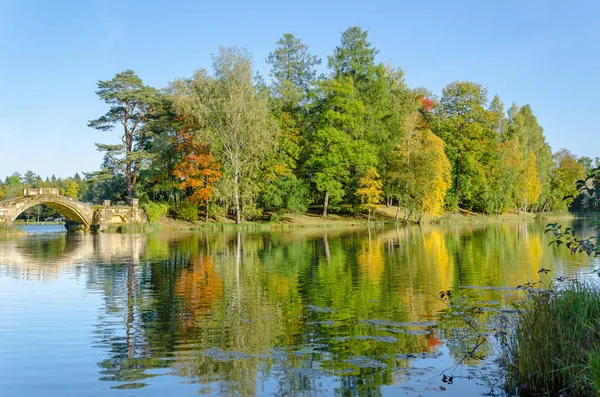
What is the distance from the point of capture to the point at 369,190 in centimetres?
6644

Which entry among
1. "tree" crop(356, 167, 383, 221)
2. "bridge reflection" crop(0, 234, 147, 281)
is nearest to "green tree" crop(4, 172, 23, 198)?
"tree" crop(356, 167, 383, 221)

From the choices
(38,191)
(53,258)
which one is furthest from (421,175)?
(53,258)

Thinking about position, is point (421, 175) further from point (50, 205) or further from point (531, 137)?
point (531, 137)

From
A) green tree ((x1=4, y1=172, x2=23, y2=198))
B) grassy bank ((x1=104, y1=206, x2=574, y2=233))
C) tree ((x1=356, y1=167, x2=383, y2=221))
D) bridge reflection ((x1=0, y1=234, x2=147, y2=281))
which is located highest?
green tree ((x1=4, y1=172, x2=23, y2=198))

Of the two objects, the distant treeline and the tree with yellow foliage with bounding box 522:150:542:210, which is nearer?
the distant treeline

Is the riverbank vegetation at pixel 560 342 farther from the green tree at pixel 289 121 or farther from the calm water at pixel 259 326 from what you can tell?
the green tree at pixel 289 121

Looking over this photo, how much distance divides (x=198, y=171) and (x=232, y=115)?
7559 millimetres

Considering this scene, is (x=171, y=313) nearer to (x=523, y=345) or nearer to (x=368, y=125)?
(x=523, y=345)

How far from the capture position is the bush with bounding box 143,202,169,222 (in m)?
61.3

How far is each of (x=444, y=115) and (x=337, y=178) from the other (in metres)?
23.0

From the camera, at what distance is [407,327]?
12328 millimetres

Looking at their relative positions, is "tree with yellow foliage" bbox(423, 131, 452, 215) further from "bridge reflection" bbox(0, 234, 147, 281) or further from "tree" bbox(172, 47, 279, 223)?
"bridge reflection" bbox(0, 234, 147, 281)

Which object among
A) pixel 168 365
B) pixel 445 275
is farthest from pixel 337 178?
pixel 168 365

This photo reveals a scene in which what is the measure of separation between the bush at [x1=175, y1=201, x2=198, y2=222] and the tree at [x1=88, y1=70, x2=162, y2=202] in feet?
20.8
